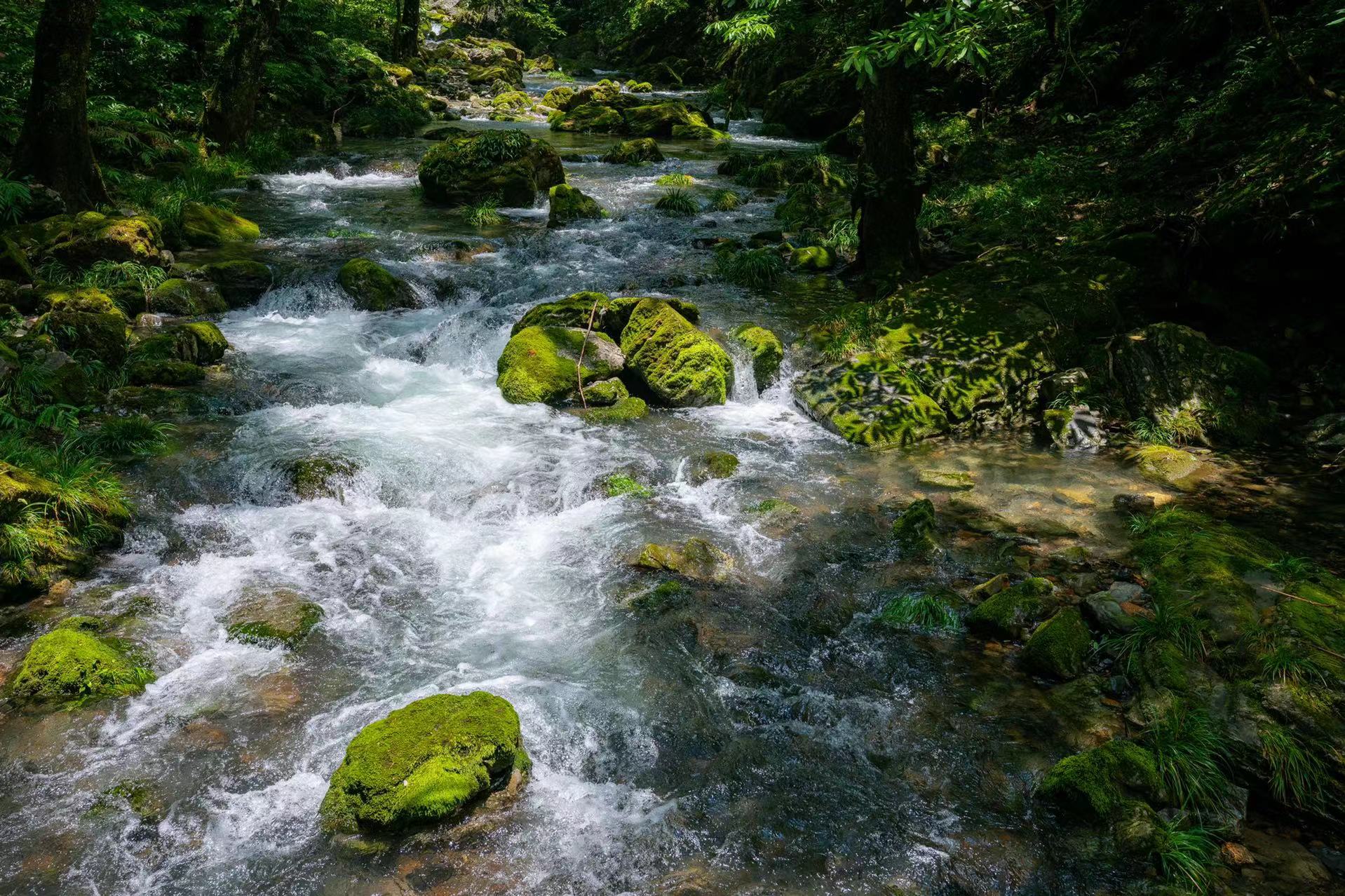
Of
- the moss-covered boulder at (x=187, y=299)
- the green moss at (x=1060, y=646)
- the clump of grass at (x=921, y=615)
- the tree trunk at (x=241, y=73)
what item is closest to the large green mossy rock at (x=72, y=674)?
the clump of grass at (x=921, y=615)

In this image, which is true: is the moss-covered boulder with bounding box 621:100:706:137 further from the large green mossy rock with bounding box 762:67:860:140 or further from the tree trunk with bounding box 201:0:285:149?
the tree trunk with bounding box 201:0:285:149

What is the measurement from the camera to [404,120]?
24.2 metres

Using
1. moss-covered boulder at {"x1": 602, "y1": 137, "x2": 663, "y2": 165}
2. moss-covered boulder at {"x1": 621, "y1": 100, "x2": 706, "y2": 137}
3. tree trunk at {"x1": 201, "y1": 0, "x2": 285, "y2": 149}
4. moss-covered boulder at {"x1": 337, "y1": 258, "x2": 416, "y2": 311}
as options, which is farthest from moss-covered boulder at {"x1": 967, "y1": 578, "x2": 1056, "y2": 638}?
moss-covered boulder at {"x1": 621, "y1": 100, "x2": 706, "y2": 137}

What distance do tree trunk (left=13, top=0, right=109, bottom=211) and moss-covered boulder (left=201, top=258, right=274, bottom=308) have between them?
231 cm

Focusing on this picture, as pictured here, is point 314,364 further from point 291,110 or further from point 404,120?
point 404,120

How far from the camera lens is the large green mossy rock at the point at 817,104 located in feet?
78.2

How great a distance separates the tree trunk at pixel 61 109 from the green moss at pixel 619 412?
29.1 ft

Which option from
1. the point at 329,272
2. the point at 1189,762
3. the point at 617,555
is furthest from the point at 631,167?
the point at 1189,762

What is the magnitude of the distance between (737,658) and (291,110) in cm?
2279

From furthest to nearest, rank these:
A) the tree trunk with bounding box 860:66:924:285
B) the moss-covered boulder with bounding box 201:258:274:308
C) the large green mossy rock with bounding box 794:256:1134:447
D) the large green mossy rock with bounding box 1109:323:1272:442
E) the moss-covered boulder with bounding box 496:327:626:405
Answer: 1. the moss-covered boulder with bounding box 201:258:274:308
2. the tree trunk with bounding box 860:66:924:285
3. the moss-covered boulder with bounding box 496:327:626:405
4. the large green mossy rock with bounding box 794:256:1134:447
5. the large green mossy rock with bounding box 1109:323:1272:442

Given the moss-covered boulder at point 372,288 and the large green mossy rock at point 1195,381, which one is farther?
the moss-covered boulder at point 372,288

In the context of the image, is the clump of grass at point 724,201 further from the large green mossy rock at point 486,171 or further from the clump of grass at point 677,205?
the large green mossy rock at point 486,171

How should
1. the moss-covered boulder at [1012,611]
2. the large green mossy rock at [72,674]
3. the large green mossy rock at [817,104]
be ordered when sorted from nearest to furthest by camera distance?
the large green mossy rock at [72,674] → the moss-covered boulder at [1012,611] → the large green mossy rock at [817,104]

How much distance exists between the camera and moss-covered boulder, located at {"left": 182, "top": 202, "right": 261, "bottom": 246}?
1228 cm
